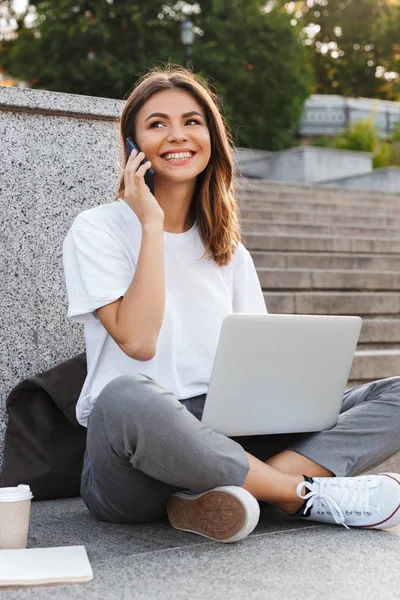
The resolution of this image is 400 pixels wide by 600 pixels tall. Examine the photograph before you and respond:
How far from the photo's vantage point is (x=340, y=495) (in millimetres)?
2441

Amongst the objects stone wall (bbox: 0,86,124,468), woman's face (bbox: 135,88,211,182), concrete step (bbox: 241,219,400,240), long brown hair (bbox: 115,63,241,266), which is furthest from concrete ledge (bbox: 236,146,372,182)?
woman's face (bbox: 135,88,211,182)

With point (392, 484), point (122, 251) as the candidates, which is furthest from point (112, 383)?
point (392, 484)

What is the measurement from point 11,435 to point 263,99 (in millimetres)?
16057

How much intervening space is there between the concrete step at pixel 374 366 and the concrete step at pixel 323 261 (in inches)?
56.6

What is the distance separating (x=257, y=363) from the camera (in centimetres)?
233

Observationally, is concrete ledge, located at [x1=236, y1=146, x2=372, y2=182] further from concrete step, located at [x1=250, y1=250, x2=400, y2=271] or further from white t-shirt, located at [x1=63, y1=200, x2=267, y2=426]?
white t-shirt, located at [x1=63, y1=200, x2=267, y2=426]

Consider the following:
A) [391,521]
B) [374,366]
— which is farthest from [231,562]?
[374,366]

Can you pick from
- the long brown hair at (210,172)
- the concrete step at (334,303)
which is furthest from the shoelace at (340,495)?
the concrete step at (334,303)

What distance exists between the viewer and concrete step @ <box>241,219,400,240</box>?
22.1 ft

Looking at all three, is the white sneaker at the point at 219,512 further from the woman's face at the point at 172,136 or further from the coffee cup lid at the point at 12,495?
the woman's face at the point at 172,136

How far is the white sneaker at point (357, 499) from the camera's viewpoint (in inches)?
95.6

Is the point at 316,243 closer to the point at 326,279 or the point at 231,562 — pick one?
the point at 326,279

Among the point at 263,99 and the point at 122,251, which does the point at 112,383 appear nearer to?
the point at 122,251

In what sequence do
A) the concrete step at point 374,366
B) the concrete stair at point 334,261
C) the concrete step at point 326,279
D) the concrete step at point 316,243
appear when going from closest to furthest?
the concrete step at point 374,366, the concrete stair at point 334,261, the concrete step at point 326,279, the concrete step at point 316,243
